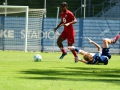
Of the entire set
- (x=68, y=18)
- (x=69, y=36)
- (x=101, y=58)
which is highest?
(x=68, y=18)

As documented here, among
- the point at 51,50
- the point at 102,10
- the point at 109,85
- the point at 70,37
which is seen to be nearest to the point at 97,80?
the point at 109,85

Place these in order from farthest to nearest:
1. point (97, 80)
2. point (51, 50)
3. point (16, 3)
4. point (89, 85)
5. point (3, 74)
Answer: point (16, 3) → point (51, 50) → point (3, 74) → point (97, 80) → point (89, 85)

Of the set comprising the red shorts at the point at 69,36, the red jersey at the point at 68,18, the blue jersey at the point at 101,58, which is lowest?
the blue jersey at the point at 101,58

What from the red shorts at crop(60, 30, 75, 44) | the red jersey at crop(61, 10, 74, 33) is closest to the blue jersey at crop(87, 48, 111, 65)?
the red shorts at crop(60, 30, 75, 44)

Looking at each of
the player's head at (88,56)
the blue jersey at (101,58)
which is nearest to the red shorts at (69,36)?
the blue jersey at (101,58)

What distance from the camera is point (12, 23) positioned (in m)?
37.0

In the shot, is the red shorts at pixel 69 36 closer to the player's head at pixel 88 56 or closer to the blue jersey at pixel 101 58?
the blue jersey at pixel 101 58

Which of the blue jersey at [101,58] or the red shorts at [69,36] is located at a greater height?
the red shorts at [69,36]

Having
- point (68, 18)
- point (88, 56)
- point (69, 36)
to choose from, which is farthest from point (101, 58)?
point (68, 18)

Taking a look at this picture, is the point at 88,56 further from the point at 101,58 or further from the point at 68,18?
the point at 68,18

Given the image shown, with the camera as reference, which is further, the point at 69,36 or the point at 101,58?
the point at 69,36

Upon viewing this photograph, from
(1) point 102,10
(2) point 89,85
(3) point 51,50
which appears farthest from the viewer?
(1) point 102,10

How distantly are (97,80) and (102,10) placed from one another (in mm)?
32333

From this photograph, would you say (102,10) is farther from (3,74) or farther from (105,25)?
(3,74)
